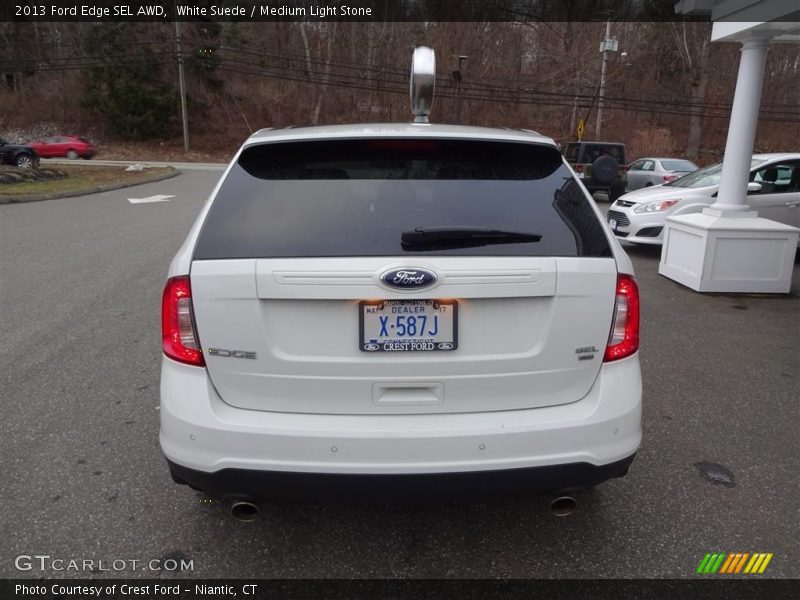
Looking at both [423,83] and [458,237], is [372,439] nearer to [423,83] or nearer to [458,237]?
[458,237]

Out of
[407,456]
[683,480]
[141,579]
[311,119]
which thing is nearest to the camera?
[407,456]

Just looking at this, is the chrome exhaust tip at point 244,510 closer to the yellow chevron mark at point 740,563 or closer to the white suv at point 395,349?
the white suv at point 395,349

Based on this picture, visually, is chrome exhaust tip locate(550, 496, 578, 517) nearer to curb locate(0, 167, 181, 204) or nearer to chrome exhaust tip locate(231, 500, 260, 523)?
chrome exhaust tip locate(231, 500, 260, 523)

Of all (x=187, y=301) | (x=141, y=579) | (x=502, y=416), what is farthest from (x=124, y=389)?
(x=502, y=416)

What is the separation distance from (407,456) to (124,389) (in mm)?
2757

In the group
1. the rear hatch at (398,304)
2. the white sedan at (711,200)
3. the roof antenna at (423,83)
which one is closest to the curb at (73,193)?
the white sedan at (711,200)

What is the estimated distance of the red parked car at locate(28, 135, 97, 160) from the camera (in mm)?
33688

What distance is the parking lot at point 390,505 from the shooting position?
2486 millimetres

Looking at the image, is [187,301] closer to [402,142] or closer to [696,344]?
[402,142]

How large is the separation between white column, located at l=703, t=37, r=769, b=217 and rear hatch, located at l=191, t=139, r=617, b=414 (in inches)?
240

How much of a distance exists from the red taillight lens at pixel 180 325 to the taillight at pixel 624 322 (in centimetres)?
152

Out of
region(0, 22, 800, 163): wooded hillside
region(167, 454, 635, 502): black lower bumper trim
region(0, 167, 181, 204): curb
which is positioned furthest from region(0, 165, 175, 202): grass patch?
region(0, 22, 800, 163): wooded hillside

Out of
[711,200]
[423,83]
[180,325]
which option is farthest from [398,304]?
[711,200]

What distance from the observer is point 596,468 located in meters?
2.21
